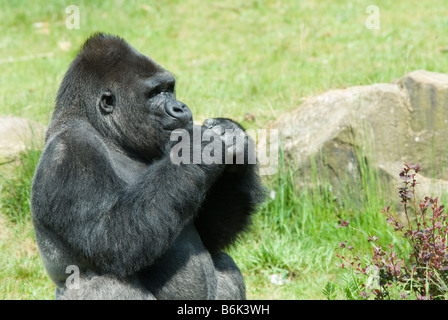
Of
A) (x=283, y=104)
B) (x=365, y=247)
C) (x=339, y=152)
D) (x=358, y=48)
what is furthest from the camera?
(x=358, y=48)

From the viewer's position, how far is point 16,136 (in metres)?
5.71

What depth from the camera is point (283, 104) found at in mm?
6312

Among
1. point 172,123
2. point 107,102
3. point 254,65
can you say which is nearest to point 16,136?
point 107,102

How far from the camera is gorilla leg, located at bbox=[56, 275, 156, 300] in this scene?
3.26m

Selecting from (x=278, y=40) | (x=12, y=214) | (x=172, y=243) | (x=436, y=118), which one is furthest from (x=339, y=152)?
(x=278, y=40)

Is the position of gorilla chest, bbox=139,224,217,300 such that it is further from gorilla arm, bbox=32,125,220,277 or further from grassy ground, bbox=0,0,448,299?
grassy ground, bbox=0,0,448,299

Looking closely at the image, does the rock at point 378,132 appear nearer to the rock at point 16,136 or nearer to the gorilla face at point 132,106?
the rock at point 16,136

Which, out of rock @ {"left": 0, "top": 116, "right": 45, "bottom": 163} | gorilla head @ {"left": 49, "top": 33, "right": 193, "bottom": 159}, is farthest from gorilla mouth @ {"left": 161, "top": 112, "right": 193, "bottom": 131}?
rock @ {"left": 0, "top": 116, "right": 45, "bottom": 163}

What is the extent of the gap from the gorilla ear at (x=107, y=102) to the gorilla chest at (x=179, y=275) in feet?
2.70

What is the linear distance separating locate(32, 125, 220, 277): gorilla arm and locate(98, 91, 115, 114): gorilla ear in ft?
1.33

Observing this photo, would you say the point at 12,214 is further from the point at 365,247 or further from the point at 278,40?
the point at 278,40

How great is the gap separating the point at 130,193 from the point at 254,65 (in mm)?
5163

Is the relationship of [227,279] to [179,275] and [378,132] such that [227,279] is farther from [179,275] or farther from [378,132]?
[378,132]

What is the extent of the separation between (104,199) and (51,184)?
28cm
